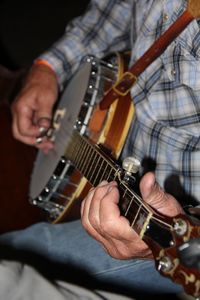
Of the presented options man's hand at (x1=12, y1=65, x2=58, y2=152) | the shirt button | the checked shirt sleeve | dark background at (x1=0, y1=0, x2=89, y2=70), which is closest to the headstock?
the shirt button

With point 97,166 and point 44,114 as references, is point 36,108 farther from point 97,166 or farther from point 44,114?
point 97,166

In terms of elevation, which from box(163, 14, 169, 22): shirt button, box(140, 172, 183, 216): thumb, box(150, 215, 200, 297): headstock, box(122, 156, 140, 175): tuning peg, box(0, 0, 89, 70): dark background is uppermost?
box(0, 0, 89, 70): dark background

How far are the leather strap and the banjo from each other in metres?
0.02

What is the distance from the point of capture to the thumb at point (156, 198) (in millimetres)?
565

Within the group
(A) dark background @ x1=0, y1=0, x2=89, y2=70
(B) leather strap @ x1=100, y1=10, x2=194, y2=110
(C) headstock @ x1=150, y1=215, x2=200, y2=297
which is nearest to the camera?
(C) headstock @ x1=150, y1=215, x2=200, y2=297

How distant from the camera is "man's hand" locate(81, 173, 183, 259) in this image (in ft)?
1.87

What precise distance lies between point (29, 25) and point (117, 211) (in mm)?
1946

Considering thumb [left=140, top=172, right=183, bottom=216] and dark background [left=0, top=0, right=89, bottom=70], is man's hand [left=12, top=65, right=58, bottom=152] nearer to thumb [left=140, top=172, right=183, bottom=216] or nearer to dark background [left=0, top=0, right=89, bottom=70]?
thumb [left=140, top=172, right=183, bottom=216]

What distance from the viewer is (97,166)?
28.2 inches

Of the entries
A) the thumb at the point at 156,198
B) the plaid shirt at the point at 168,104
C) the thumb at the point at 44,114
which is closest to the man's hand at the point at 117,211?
the thumb at the point at 156,198

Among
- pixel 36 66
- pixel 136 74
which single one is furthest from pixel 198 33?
pixel 36 66

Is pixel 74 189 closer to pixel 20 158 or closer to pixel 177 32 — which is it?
pixel 177 32

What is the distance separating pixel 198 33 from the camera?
720mm

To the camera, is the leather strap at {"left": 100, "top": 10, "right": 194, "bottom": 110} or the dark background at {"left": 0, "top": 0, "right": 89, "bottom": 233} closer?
the leather strap at {"left": 100, "top": 10, "right": 194, "bottom": 110}
